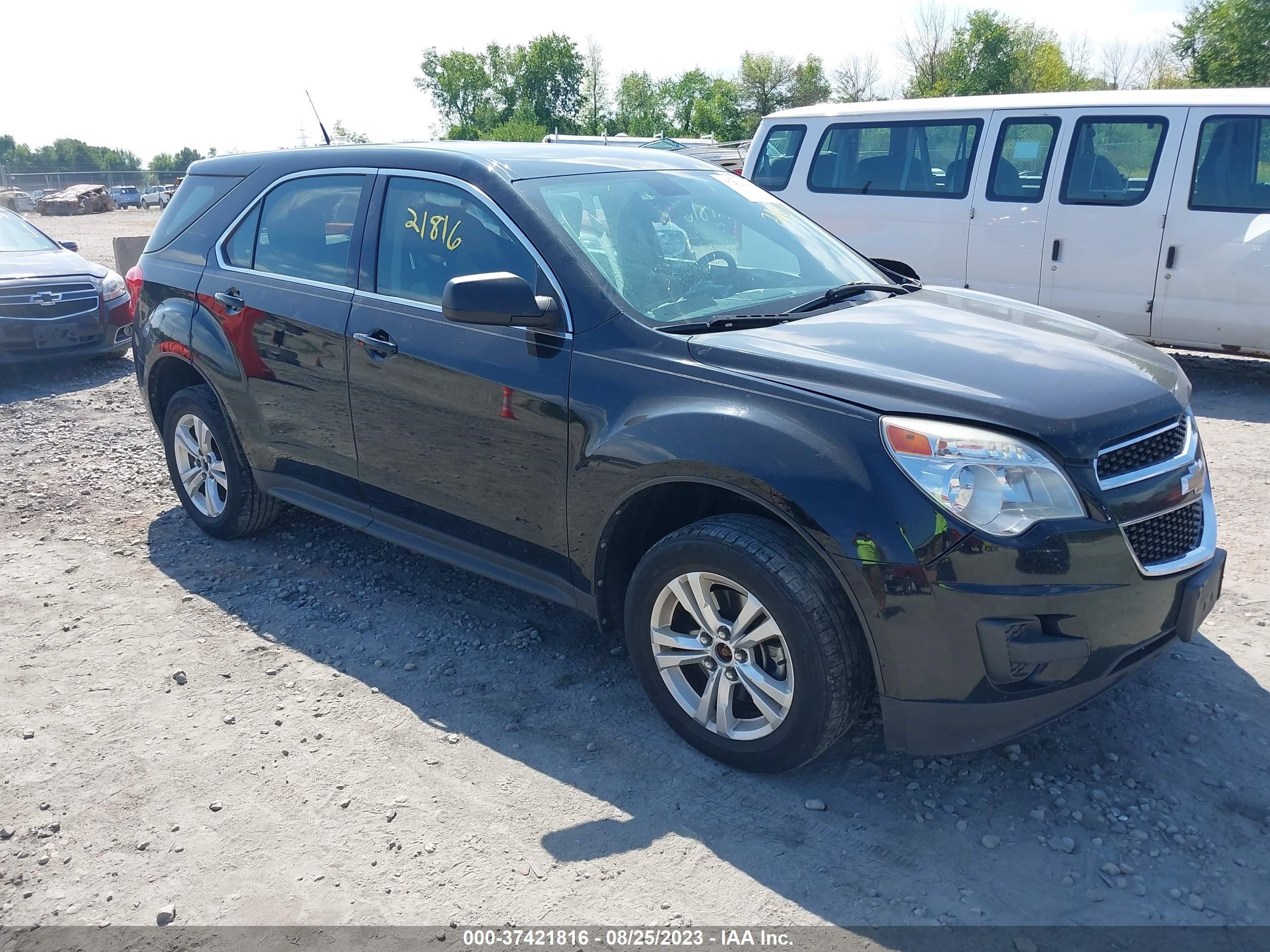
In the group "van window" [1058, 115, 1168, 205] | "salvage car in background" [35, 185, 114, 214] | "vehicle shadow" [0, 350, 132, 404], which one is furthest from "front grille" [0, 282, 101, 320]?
"salvage car in background" [35, 185, 114, 214]

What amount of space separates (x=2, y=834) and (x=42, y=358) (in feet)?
23.7

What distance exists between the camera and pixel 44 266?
9.55 m

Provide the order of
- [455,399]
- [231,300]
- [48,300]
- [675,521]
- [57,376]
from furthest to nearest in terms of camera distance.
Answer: [57,376]
[48,300]
[231,300]
[455,399]
[675,521]

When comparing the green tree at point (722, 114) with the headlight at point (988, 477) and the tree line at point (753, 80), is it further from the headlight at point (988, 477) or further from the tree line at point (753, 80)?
the headlight at point (988, 477)

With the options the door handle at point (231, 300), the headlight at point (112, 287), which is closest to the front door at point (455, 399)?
the door handle at point (231, 300)

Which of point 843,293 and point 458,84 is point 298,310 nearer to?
point 843,293

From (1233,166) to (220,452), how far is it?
7035 mm

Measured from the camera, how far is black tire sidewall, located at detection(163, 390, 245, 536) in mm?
4898

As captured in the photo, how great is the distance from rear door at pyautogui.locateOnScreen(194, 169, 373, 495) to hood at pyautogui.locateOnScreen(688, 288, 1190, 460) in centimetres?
169

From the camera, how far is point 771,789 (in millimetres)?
3131

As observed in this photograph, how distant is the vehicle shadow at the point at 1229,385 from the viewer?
23.2ft

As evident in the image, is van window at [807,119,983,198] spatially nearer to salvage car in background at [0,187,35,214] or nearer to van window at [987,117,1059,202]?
van window at [987,117,1059,202]

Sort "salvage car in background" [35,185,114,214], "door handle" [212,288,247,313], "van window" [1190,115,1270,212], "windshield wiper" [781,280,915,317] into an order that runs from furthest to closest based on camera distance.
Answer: "salvage car in background" [35,185,114,214] → "van window" [1190,115,1270,212] → "door handle" [212,288,247,313] → "windshield wiper" [781,280,915,317]

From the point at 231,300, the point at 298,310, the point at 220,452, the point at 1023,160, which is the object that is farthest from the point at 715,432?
the point at 1023,160
